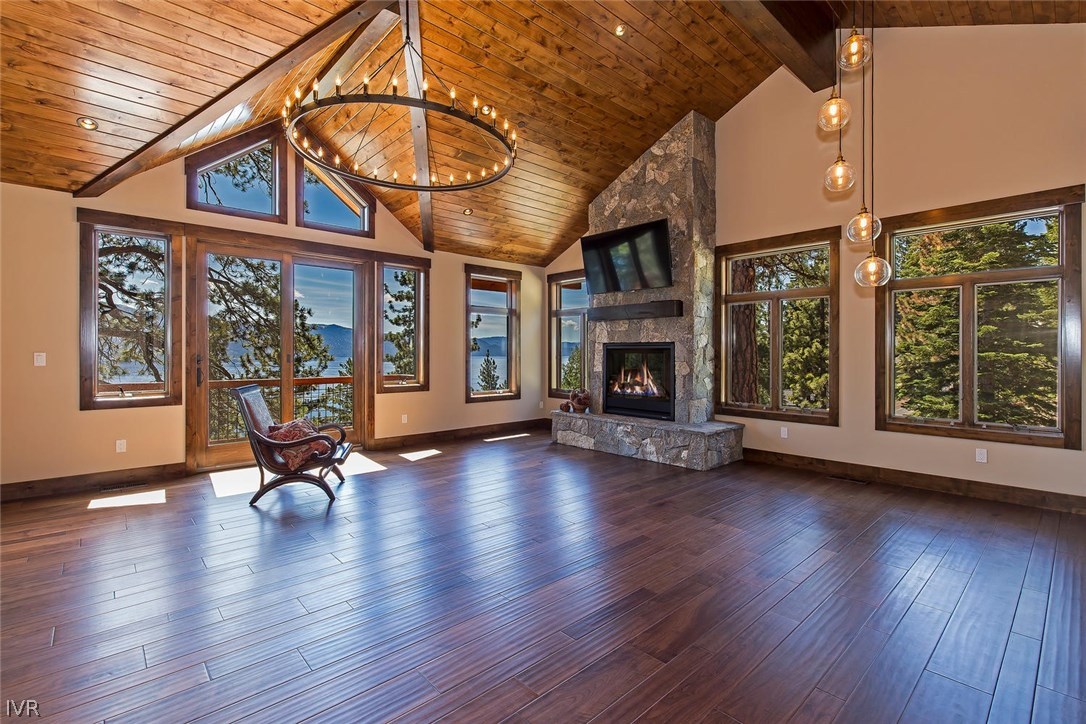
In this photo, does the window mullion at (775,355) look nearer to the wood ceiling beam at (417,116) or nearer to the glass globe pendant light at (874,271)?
the glass globe pendant light at (874,271)

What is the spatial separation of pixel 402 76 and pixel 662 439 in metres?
5.04

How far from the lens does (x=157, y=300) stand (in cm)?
549

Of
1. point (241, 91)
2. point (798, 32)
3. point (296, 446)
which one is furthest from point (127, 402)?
point (798, 32)

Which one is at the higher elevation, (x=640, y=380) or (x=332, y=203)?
(x=332, y=203)

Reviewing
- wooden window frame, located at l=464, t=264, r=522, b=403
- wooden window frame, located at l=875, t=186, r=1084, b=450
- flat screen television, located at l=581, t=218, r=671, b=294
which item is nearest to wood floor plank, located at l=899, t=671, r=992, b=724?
wooden window frame, located at l=875, t=186, r=1084, b=450

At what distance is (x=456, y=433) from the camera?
8047 mm

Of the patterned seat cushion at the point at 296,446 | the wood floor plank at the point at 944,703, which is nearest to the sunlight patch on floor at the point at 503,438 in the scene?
the patterned seat cushion at the point at 296,446

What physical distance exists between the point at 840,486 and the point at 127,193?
26.9 ft

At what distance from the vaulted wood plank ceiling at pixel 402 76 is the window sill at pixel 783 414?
372 centimetres

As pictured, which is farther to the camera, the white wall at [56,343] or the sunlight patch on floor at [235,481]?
the sunlight patch on floor at [235,481]

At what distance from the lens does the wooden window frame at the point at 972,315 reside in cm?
425

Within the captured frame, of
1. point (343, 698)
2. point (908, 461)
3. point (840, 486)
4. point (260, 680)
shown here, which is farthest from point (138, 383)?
point (908, 461)

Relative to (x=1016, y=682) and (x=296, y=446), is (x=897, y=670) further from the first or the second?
(x=296, y=446)

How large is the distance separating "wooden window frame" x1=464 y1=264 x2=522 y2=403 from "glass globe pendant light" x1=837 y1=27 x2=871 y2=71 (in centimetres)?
593
